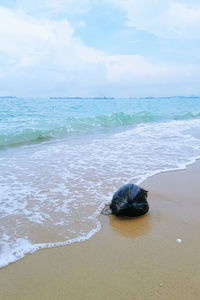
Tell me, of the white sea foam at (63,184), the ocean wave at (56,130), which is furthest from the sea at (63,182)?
the ocean wave at (56,130)

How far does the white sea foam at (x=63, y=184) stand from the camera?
3.62 metres

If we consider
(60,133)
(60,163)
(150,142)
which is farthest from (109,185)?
(60,133)

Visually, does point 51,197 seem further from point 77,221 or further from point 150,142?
point 150,142

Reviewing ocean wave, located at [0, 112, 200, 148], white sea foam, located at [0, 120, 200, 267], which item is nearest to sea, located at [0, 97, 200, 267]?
white sea foam, located at [0, 120, 200, 267]

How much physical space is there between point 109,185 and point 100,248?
7.98 feet

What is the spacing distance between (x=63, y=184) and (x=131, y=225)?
221 cm

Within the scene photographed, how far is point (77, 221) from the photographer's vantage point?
4.02 metres

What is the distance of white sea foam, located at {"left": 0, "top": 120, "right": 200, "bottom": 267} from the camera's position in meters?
3.62

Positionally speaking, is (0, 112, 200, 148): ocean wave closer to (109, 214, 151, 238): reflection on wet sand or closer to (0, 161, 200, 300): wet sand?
(109, 214, 151, 238): reflection on wet sand

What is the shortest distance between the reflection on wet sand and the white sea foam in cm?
25

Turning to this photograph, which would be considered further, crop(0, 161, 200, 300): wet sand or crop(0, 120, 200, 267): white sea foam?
crop(0, 120, 200, 267): white sea foam

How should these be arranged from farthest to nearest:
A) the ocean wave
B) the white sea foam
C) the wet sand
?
the ocean wave
the white sea foam
the wet sand

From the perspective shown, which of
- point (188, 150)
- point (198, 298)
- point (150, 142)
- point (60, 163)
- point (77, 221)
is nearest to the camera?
point (198, 298)

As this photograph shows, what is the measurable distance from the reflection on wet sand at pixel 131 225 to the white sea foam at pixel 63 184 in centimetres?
25
